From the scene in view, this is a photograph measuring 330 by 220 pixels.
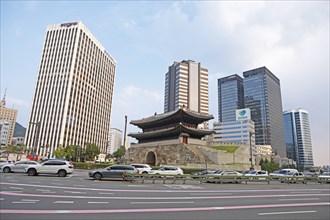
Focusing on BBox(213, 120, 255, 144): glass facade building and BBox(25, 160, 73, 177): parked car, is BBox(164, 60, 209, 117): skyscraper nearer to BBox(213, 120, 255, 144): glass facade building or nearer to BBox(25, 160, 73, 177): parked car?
BBox(213, 120, 255, 144): glass facade building

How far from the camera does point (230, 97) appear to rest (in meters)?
166

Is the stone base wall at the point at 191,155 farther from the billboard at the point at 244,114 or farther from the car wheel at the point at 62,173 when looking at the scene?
the billboard at the point at 244,114

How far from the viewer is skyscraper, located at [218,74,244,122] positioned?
16250cm

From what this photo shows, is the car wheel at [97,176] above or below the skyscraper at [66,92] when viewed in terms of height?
below

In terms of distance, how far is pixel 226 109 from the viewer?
164875 millimetres

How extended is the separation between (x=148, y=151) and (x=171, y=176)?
36.3 metres

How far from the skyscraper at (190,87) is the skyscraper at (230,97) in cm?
3598

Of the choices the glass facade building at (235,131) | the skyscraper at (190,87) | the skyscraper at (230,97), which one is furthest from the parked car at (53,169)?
the skyscraper at (230,97)

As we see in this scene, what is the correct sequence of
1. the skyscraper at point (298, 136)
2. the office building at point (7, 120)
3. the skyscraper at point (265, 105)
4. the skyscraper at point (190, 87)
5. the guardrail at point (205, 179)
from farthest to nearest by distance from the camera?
1. the skyscraper at point (298, 136)
2. the skyscraper at point (265, 105)
3. the office building at point (7, 120)
4. the skyscraper at point (190, 87)
5. the guardrail at point (205, 179)

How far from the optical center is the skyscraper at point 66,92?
90.1 metres

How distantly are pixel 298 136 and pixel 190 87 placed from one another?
342 feet

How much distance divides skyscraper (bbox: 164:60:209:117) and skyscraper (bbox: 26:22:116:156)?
42.8 metres

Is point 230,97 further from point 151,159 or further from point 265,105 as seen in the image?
point 151,159

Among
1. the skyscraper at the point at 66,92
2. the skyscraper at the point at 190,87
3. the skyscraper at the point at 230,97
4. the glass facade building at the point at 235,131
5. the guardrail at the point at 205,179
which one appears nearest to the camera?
the guardrail at the point at 205,179
